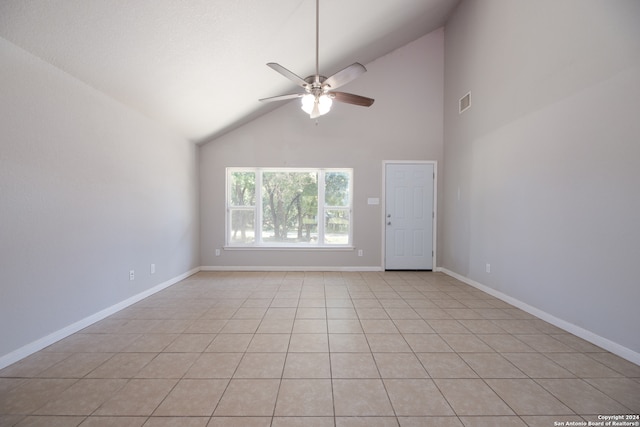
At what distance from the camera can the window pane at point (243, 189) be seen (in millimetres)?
5125

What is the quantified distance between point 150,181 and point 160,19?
2.06m

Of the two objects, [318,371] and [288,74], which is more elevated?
[288,74]

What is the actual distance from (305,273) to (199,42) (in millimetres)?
3702

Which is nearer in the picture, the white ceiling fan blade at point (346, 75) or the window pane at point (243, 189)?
the white ceiling fan blade at point (346, 75)

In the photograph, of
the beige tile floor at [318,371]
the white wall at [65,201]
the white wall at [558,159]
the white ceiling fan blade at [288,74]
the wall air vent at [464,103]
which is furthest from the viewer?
the wall air vent at [464,103]

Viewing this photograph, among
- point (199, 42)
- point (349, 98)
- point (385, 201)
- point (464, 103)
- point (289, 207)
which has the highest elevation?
point (464, 103)

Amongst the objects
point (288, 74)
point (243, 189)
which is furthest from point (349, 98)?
point (243, 189)

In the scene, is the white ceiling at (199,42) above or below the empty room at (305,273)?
above

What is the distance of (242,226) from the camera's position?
202 inches

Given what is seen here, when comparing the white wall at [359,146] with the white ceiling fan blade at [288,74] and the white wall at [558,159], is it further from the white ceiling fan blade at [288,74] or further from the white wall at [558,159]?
the white ceiling fan blade at [288,74]

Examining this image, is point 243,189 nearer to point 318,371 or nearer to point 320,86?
point 320,86

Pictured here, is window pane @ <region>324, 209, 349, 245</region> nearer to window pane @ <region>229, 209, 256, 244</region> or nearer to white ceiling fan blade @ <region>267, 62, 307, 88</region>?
window pane @ <region>229, 209, 256, 244</region>

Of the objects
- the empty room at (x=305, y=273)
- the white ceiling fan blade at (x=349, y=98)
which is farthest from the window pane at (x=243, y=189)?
the white ceiling fan blade at (x=349, y=98)

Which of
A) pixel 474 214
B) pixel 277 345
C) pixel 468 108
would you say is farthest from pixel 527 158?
pixel 277 345
